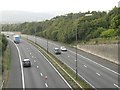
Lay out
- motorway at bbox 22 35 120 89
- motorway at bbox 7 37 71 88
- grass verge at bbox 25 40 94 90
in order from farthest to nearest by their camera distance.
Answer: motorway at bbox 7 37 71 88
motorway at bbox 22 35 120 89
grass verge at bbox 25 40 94 90

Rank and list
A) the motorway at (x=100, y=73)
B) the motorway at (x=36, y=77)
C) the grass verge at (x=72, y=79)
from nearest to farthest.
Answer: the grass verge at (x=72, y=79) → the motorway at (x=100, y=73) → the motorway at (x=36, y=77)

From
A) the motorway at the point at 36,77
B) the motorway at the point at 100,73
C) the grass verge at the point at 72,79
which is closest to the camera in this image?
the grass verge at the point at 72,79

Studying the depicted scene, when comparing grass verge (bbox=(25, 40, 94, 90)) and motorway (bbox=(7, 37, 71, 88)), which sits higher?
grass verge (bbox=(25, 40, 94, 90))

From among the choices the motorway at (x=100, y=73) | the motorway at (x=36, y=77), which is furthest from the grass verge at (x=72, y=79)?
the motorway at (x=100, y=73)

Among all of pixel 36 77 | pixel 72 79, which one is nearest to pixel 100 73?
pixel 72 79

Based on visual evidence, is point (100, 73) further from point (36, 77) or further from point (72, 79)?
point (36, 77)

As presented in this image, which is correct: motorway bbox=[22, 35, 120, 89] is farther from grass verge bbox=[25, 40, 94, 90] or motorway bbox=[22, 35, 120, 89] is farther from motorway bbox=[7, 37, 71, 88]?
motorway bbox=[7, 37, 71, 88]

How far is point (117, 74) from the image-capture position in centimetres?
4438

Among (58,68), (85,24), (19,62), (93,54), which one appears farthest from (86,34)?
(58,68)

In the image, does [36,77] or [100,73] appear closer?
[36,77]

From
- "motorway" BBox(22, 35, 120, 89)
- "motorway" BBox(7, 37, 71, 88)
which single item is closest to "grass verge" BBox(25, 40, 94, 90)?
"motorway" BBox(7, 37, 71, 88)

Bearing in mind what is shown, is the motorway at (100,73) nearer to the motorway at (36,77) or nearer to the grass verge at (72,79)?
the grass verge at (72,79)

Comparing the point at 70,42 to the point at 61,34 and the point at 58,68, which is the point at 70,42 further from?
the point at 58,68

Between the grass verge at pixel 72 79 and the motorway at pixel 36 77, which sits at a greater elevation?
the grass verge at pixel 72 79
